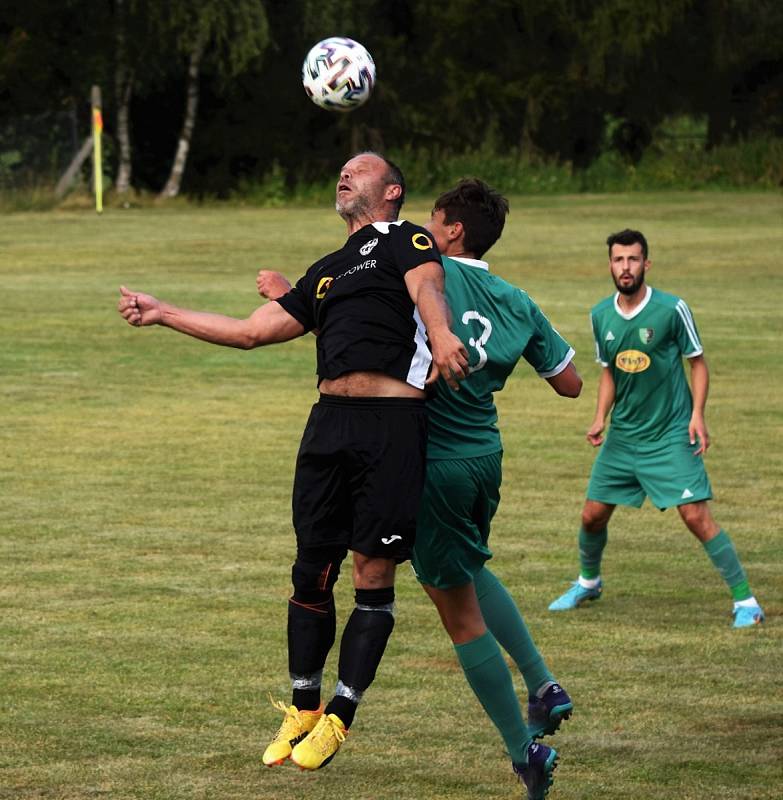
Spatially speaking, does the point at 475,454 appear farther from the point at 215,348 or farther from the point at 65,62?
the point at 65,62

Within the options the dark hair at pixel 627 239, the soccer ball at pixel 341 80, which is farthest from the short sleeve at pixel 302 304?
the dark hair at pixel 627 239

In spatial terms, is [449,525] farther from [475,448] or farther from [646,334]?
[646,334]

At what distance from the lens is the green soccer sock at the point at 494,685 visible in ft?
22.0

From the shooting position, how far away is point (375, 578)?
6477 mm

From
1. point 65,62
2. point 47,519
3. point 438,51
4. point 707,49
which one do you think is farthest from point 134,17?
point 47,519

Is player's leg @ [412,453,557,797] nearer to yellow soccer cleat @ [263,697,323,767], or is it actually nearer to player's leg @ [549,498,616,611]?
yellow soccer cleat @ [263,697,323,767]

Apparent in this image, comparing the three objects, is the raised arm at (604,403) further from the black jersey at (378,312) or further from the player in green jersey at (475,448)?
the black jersey at (378,312)

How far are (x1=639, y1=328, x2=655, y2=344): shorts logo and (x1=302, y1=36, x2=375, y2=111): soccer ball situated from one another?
2.01 meters

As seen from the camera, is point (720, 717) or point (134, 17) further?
point (134, 17)

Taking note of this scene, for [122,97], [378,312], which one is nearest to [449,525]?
[378,312]

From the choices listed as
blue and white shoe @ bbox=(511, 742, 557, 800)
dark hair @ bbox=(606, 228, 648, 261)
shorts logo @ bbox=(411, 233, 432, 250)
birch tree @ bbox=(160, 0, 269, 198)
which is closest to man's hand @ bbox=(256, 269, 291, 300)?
shorts logo @ bbox=(411, 233, 432, 250)

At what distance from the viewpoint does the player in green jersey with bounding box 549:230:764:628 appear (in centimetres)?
1003

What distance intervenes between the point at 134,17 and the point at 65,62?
2.89 m

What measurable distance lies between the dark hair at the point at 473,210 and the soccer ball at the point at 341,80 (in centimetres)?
205
